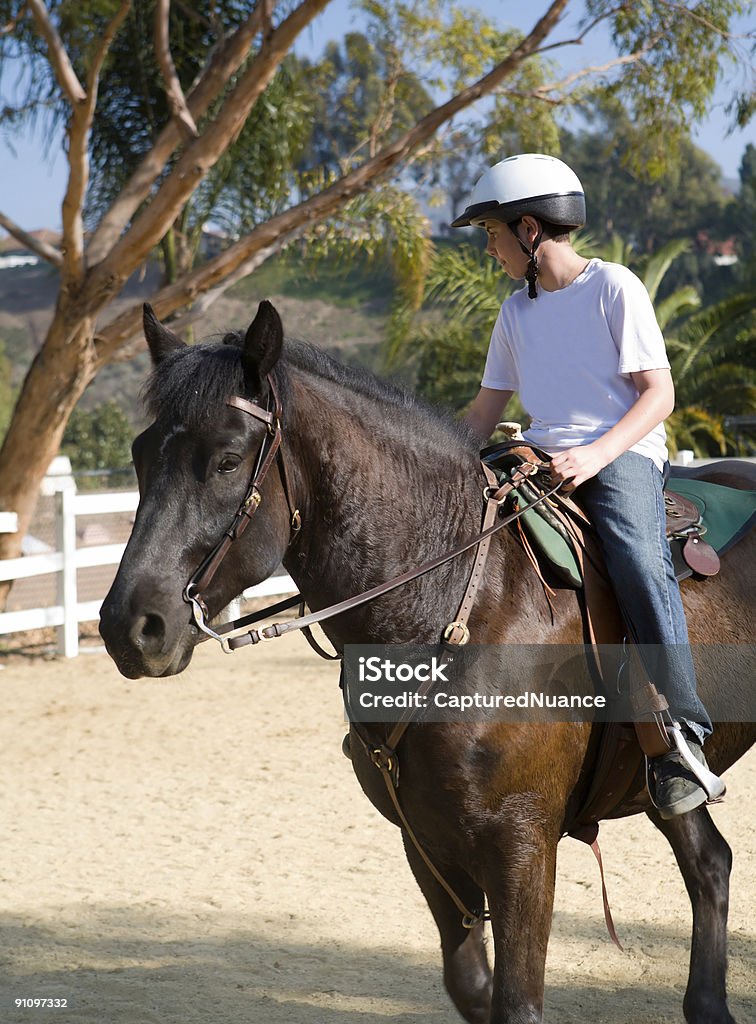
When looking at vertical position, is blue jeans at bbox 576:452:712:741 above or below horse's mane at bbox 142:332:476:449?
below

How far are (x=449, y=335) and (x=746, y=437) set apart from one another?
543cm

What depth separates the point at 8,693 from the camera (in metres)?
8.73

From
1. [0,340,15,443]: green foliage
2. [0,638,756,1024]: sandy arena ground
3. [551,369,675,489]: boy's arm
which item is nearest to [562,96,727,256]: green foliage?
[0,340,15,443]: green foliage

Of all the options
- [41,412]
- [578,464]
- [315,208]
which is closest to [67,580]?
[41,412]

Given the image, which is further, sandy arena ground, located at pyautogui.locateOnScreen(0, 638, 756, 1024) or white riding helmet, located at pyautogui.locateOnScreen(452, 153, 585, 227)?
sandy arena ground, located at pyautogui.locateOnScreen(0, 638, 756, 1024)

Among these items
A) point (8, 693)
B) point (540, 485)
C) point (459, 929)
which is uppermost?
point (540, 485)

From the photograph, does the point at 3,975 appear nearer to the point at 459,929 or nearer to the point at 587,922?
the point at 459,929

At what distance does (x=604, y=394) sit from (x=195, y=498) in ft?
4.00

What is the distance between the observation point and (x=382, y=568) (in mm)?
2605

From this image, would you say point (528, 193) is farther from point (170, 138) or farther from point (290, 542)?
point (170, 138)

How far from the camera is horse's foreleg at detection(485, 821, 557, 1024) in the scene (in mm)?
2512

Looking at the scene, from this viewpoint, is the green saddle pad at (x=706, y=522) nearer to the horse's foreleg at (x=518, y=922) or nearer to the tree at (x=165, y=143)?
the horse's foreleg at (x=518, y=922)

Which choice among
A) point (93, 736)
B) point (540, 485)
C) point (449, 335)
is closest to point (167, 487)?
point (540, 485)

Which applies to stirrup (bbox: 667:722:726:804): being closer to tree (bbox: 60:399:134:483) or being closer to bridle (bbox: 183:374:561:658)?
bridle (bbox: 183:374:561:658)
